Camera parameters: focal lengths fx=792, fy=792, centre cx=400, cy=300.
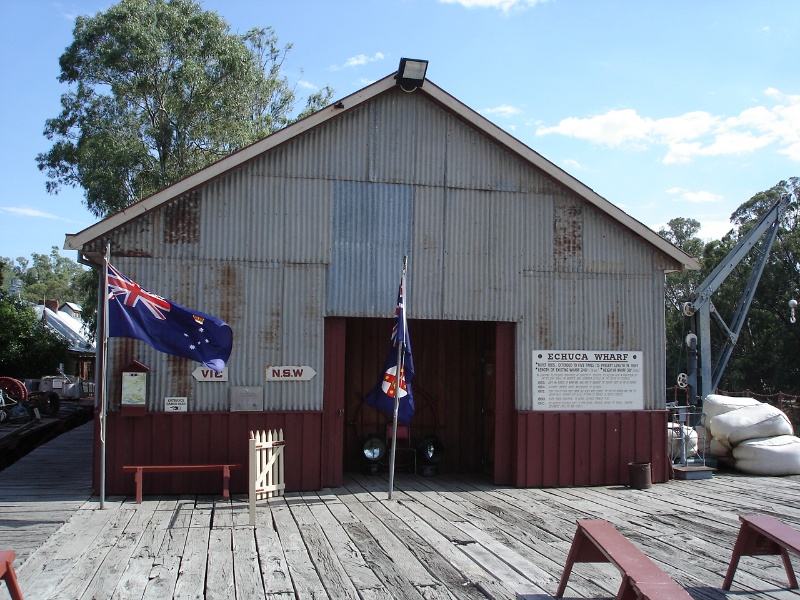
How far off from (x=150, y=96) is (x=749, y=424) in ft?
72.1

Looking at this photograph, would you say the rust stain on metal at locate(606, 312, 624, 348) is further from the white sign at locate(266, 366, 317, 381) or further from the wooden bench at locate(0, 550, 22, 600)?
the wooden bench at locate(0, 550, 22, 600)

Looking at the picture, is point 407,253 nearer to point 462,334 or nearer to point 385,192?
point 385,192

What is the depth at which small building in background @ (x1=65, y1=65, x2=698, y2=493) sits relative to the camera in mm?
11148

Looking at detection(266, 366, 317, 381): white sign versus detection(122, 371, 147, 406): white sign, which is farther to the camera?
detection(266, 366, 317, 381): white sign

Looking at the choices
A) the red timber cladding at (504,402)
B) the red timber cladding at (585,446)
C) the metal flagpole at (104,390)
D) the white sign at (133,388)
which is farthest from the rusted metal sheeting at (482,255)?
the metal flagpole at (104,390)

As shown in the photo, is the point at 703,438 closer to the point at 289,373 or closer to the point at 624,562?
the point at 289,373

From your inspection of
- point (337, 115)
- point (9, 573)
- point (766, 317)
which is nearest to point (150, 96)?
point (337, 115)

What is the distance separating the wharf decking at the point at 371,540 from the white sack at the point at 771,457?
160 cm

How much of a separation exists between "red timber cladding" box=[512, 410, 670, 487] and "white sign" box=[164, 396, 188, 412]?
499 centimetres

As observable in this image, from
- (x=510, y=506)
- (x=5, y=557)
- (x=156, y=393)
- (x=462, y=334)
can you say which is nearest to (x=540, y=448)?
(x=510, y=506)

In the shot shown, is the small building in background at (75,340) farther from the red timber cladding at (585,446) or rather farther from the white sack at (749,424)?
the white sack at (749,424)

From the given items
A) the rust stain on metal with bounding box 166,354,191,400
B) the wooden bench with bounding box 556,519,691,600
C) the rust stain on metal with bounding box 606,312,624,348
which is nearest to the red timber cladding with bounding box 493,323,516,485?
the rust stain on metal with bounding box 606,312,624,348

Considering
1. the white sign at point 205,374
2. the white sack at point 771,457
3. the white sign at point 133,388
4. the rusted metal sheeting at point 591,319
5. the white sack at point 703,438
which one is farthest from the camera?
the white sack at point 703,438

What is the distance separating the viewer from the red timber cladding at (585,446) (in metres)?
12.3
